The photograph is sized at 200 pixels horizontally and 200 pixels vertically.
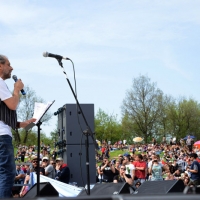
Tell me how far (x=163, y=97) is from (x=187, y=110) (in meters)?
5.96

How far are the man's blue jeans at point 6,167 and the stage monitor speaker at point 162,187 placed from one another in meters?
2.01

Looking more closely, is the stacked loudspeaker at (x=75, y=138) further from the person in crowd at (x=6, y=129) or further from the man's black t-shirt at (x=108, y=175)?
the person in crowd at (x=6, y=129)

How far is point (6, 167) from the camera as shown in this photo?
15.7 feet

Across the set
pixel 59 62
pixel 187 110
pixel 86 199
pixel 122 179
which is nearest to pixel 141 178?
pixel 122 179

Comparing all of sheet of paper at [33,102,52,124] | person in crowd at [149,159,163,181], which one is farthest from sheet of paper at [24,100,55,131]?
person in crowd at [149,159,163,181]

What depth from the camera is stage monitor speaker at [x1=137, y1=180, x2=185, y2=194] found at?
5.93 m

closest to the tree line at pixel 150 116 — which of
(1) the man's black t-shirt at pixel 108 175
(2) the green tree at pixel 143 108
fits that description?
(2) the green tree at pixel 143 108

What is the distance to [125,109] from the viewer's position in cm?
6538

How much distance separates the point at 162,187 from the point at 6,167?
7.66 feet

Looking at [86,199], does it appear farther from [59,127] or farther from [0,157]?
[59,127]

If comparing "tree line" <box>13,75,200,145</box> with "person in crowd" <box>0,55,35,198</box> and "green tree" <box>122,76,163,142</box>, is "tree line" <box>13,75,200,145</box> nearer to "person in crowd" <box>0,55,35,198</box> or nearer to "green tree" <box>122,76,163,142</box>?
"green tree" <box>122,76,163,142</box>

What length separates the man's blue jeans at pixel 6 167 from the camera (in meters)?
4.75

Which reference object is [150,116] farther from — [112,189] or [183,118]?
[112,189]

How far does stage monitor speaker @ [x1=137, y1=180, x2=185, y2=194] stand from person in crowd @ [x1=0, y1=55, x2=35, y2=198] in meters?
2.03
